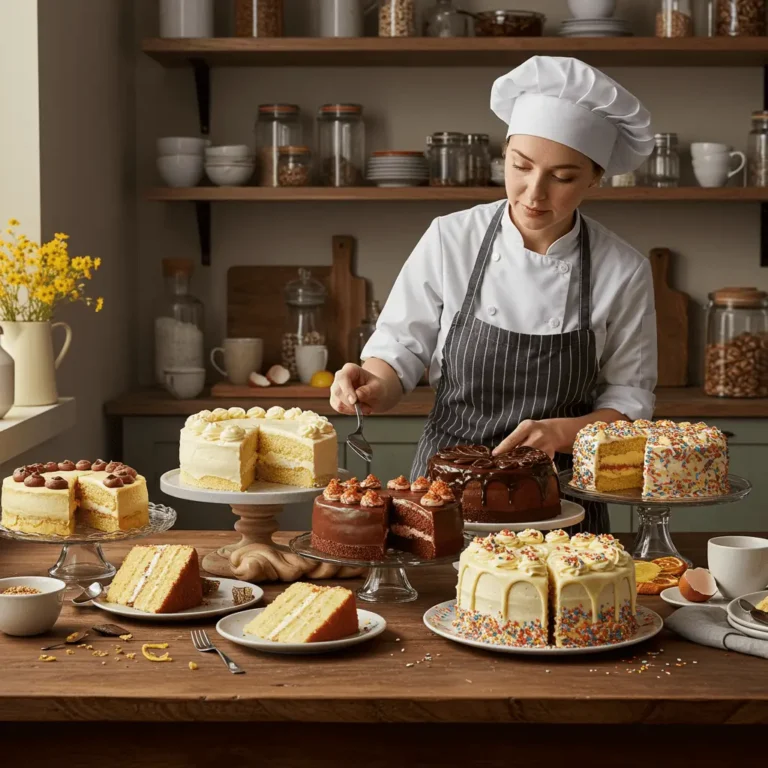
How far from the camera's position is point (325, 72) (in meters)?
3.90

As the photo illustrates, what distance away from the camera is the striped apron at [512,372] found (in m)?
2.35

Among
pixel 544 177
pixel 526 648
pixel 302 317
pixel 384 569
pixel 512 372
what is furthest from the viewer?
pixel 302 317

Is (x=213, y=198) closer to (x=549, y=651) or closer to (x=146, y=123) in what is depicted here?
(x=146, y=123)

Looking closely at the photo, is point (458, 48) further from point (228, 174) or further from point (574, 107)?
point (574, 107)

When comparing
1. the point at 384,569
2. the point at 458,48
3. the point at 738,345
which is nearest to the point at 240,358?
the point at 458,48

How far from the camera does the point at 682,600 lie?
1662 mm

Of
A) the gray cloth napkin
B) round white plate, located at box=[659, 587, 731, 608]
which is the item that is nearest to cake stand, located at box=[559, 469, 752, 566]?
round white plate, located at box=[659, 587, 731, 608]

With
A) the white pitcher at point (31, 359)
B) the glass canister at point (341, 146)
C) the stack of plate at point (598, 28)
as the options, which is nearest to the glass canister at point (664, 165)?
the stack of plate at point (598, 28)

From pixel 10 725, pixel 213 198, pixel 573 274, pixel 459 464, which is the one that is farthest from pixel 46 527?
pixel 213 198

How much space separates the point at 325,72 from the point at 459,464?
91.8 inches

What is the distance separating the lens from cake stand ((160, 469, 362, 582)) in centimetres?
177

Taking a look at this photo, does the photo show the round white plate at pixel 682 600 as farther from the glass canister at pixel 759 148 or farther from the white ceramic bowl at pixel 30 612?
the glass canister at pixel 759 148

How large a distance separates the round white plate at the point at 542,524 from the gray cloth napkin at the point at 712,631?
26cm

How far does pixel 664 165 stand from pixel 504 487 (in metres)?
2.18
